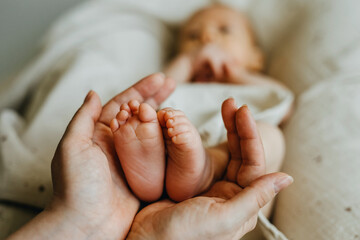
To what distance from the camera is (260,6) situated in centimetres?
120

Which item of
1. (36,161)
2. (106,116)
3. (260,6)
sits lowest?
(36,161)

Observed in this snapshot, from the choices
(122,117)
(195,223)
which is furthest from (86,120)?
(195,223)

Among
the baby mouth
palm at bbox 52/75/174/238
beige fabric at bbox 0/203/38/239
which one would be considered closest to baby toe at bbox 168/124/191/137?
palm at bbox 52/75/174/238

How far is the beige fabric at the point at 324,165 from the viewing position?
Answer: 1.81ft

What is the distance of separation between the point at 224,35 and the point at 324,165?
0.61m

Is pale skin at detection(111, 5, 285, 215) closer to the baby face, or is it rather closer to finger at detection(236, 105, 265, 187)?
finger at detection(236, 105, 265, 187)

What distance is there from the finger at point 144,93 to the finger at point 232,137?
13 centimetres

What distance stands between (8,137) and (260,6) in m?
0.98

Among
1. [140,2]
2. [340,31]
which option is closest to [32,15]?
[140,2]

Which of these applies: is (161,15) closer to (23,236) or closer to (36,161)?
(36,161)

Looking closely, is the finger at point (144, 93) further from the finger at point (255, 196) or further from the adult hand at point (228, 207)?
the finger at point (255, 196)

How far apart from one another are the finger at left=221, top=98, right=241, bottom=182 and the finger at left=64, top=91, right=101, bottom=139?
207 millimetres

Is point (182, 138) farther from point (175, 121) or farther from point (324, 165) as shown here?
point (324, 165)

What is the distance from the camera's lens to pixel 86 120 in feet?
1.59
